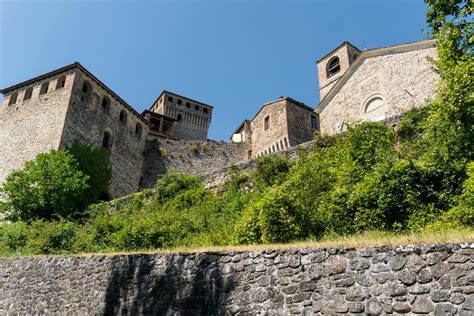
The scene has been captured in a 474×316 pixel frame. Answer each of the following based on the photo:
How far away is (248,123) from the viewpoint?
116ft

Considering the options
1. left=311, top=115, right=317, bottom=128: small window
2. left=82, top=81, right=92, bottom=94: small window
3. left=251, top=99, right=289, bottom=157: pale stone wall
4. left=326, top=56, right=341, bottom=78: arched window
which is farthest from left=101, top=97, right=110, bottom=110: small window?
left=326, top=56, right=341, bottom=78: arched window

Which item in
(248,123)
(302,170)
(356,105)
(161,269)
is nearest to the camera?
(161,269)

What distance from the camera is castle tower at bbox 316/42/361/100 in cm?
4078

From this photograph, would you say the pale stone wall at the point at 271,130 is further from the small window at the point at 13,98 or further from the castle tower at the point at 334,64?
the small window at the point at 13,98

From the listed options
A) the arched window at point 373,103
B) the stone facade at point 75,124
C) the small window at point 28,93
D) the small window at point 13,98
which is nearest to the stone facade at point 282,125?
the stone facade at point 75,124

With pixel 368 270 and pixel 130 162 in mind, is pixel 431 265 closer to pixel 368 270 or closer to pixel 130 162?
pixel 368 270

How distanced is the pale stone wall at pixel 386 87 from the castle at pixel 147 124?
0.05 metres

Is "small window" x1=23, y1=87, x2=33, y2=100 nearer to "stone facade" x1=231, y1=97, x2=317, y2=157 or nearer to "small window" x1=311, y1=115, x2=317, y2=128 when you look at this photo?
"stone facade" x1=231, y1=97, x2=317, y2=157

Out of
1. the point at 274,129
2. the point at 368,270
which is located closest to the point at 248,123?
the point at 274,129

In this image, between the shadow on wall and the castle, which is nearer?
the shadow on wall

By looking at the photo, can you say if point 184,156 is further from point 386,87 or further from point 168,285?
point 168,285

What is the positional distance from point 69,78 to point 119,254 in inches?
786

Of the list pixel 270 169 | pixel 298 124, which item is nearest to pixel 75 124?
pixel 298 124

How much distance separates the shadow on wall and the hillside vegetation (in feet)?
6.50
